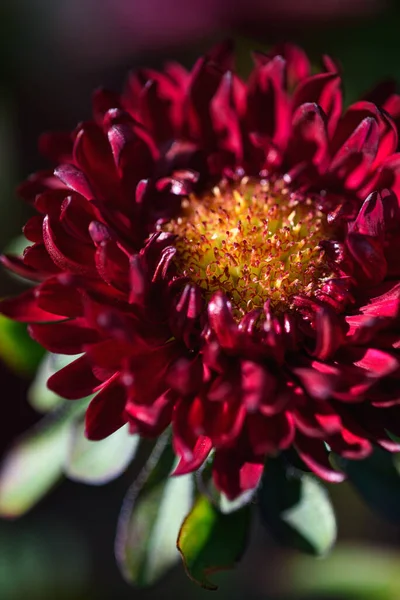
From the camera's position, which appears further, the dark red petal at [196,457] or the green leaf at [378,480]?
the green leaf at [378,480]

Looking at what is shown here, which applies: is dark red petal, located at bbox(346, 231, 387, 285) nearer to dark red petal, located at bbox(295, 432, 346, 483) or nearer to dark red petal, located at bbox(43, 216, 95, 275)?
dark red petal, located at bbox(295, 432, 346, 483)

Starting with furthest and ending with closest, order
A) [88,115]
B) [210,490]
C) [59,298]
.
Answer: [88,115]
[210,490]
[59,298]

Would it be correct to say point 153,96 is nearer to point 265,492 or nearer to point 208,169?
point 208,169

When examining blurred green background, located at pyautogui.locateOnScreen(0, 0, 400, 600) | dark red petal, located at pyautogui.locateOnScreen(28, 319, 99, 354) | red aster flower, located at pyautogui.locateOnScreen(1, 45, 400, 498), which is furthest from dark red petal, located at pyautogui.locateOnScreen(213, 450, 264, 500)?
blurred green background, located at pyautogui.locateOnScreen(0, 0, 400, 600)

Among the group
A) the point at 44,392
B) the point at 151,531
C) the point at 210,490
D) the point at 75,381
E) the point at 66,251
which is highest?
the point at 66,251

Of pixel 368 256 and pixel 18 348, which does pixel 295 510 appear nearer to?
pixel 368 256

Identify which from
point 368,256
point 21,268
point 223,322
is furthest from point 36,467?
point 368,256

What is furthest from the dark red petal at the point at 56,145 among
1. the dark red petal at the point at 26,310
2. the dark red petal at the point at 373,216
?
the dark red petal at the point at 373,216

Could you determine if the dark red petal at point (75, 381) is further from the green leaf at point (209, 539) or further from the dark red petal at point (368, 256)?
the dark red petal at point (368, 256)

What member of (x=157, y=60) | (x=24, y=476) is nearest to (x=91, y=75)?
(x=157, y=60)
